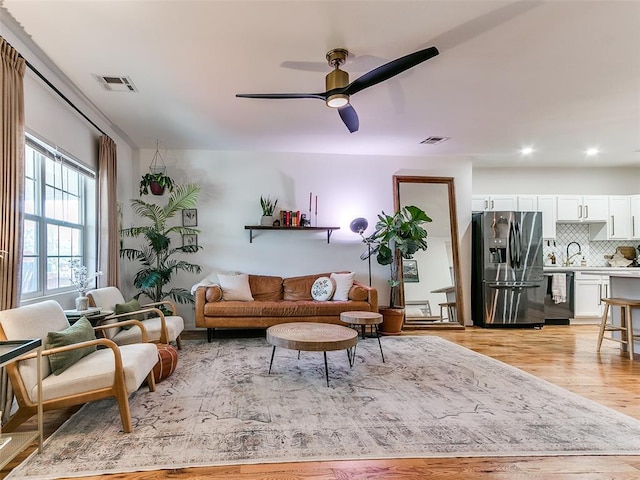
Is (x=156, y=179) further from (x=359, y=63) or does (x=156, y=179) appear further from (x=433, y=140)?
(x=433, y=140)

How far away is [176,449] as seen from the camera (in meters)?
2.08

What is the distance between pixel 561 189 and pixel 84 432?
25.5ft

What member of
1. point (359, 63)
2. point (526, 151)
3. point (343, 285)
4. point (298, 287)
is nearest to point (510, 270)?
point (526, 151)

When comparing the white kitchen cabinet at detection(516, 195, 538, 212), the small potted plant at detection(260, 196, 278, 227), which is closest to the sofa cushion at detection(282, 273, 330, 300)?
the small potted plant at detection(260, 196, 278, 227)

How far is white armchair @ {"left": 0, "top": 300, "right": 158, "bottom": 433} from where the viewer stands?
215 cm

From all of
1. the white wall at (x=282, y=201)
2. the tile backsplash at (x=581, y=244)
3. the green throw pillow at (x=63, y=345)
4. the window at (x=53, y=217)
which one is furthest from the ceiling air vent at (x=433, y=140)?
the green throw pillow at (x=63, y=345)

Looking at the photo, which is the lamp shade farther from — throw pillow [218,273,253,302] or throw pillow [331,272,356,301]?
throw pillow [218,273,253,302]

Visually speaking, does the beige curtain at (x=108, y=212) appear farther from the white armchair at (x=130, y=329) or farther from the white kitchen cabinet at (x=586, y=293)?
the white kitchen cabinet at (x=586, y=293)

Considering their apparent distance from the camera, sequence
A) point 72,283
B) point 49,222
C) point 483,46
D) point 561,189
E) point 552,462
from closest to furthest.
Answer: point 552,462 < point 483,46 < point 49,222 < point 72,283 < point 561,189

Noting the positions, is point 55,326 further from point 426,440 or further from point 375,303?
point 375,303

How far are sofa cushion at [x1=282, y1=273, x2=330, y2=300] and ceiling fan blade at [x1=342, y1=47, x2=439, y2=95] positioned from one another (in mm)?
3281

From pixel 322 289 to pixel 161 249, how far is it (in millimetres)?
2288

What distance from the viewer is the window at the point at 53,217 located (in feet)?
10.3

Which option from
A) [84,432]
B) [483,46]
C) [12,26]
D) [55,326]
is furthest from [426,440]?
[12,26]
